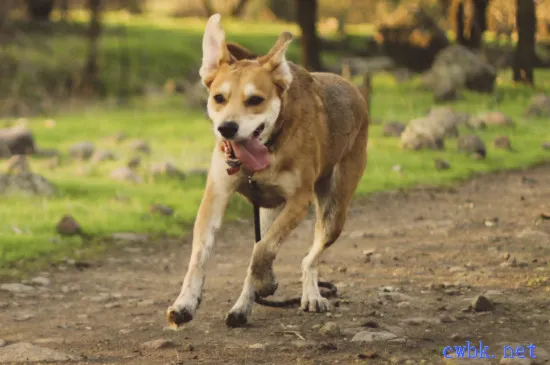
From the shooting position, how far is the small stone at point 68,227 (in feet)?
38.3

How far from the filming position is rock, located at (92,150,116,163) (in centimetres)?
1694

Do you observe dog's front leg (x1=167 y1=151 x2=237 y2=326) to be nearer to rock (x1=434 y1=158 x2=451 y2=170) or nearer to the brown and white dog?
the brown and white dog

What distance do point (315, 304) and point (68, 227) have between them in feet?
15.2

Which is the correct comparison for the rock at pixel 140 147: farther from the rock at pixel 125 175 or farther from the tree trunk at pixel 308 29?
the tree trunk at pixel 308 29

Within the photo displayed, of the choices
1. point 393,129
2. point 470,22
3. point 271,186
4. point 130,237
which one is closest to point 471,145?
point 393,129

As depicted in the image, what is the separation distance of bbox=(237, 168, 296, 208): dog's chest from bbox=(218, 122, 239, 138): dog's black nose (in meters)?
0.63

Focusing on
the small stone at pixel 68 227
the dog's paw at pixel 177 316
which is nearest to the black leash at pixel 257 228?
the dog's paw at pixel 177 316

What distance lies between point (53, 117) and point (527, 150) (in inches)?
479

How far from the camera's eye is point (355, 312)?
777cm

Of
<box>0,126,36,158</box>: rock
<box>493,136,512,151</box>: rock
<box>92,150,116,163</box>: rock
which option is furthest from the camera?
<box>493,136,512,151</box>: rock

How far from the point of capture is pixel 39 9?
3731 cm

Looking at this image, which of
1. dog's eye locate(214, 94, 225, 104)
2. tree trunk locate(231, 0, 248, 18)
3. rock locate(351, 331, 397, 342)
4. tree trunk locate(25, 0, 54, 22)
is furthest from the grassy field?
tree trunk locate(231, 0, 248, 18)

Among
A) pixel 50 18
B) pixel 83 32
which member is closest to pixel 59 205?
pixel 83 32

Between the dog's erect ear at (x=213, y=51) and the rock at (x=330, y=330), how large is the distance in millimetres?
1909
